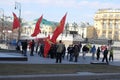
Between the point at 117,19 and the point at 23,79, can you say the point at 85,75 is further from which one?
the point at 117,19

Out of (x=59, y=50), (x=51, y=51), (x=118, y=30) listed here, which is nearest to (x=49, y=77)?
(x=59, y=50)

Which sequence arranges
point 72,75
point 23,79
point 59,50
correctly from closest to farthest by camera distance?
1. point 23,79
2. point 72,75
3. point 59,50

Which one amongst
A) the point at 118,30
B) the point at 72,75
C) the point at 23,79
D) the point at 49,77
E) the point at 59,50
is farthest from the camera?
the point at 118,30

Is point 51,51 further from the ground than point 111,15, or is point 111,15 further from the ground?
point 111,15

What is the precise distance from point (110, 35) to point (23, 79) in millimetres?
155990

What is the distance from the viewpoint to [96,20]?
177 metres

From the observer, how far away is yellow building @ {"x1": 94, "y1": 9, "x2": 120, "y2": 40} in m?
169

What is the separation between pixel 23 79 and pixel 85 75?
Answer: 4098 millimetres

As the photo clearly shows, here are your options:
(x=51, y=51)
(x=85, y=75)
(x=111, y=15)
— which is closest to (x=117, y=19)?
(x=111, y=15)

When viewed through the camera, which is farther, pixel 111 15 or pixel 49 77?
pixel 111 15

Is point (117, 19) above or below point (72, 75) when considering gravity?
above

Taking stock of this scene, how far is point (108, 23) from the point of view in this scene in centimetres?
17150

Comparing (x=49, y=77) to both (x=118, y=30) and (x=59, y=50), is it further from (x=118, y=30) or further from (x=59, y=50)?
(x=118, y=30)

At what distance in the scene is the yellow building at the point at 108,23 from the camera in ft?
554
